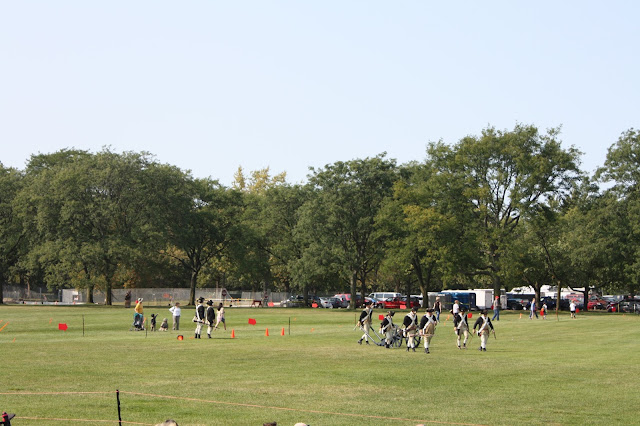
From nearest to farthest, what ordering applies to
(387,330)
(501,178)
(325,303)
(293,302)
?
(387,330) → (501,178) → (325,303) → (293,302)

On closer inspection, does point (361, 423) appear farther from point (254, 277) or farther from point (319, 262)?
point (254, 277)

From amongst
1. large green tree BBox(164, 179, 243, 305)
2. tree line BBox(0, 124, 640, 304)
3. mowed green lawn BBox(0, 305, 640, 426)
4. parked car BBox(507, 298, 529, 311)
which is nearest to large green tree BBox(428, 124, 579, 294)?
tree line BBox(0, 124, 640, 304)

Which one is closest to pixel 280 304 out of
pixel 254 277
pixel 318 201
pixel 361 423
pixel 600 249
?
pixel 254 277

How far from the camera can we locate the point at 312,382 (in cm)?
2091

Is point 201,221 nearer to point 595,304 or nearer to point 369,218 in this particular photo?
point 369,218

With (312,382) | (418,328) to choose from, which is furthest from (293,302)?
(312,382)

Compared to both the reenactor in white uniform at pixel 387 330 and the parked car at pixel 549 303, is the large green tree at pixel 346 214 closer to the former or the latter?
the parked car at pixel 549 303

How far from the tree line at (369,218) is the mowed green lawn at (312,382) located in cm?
4553

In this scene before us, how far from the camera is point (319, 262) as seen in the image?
88.2 meters

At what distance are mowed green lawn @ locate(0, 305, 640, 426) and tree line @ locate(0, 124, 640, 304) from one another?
45.5 meters

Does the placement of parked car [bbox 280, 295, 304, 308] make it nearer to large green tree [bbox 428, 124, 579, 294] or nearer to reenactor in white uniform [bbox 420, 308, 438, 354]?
large green tree [bbox 428, 124, 579, 294]

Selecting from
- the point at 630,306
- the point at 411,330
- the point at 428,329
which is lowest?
the point at 630,306

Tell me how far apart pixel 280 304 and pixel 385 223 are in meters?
25.6

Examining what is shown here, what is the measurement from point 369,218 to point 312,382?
65828 millimetres
